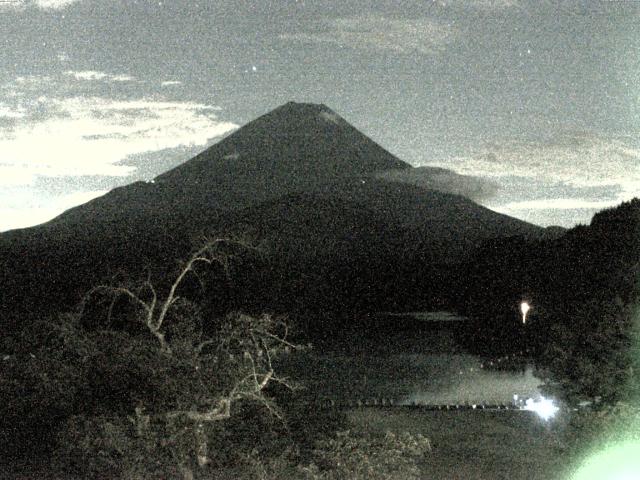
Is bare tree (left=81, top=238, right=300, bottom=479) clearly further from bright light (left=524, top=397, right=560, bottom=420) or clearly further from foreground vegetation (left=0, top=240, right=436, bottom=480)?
bright light (left=524, top=397, right=560, bottom=420)

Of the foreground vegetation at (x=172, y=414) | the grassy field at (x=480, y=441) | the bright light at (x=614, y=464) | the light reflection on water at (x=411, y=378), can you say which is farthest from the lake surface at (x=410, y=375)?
the bright light at (x=614, y=464)

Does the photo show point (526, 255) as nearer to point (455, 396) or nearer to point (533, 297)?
point (533, 297)

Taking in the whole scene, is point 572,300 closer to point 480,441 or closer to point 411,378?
point 411,378

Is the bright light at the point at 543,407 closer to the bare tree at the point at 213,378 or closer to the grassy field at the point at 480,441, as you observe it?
the grassy field at the point at 480,441

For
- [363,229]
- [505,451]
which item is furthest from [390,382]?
[363,229]

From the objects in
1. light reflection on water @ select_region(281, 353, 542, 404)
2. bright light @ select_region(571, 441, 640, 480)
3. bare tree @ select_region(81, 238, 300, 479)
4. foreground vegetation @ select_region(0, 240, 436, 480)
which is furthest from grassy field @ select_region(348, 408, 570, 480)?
bare tree @ select_region(81, 238, 300, 479)

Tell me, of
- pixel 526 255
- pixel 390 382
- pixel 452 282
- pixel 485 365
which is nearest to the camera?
pixel 390 382
